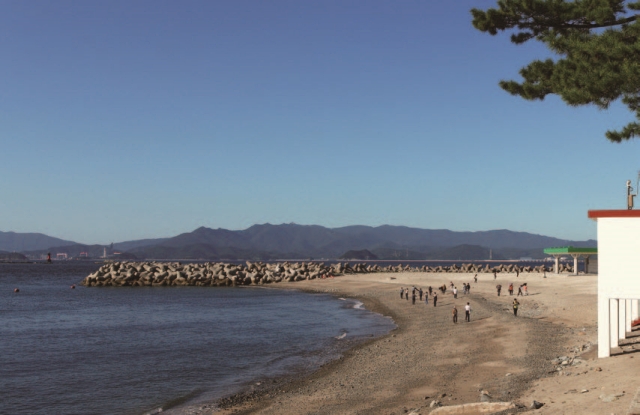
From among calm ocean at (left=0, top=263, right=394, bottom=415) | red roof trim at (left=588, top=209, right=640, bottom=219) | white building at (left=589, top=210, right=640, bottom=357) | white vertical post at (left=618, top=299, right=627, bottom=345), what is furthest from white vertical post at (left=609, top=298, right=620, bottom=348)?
calm ocean at (left=0, top=263, right=394, bottom=415)

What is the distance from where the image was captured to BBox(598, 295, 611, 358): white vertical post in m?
17.2

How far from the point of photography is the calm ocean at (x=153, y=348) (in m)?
20.9

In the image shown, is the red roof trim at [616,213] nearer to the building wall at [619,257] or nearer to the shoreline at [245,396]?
the building wall at [619,257]

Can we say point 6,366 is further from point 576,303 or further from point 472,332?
point 576,303

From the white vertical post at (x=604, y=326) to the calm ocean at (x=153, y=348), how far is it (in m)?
12.1

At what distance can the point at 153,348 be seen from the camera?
101 ft

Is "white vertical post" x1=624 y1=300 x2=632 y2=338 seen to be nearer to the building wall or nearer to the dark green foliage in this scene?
the building wall

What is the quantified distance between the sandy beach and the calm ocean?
2.50 m

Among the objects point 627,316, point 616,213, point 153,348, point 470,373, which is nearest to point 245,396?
point 470,373

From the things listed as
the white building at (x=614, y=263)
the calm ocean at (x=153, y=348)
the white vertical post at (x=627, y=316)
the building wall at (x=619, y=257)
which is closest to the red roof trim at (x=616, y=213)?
the white building at (x=614, y=263)

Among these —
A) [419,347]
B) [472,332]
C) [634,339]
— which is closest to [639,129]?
[634,339]

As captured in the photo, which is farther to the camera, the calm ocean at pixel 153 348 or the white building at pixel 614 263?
the calm ocean at pixel 153 348

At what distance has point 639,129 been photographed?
54.2 ft

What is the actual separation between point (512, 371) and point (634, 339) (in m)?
5.19
